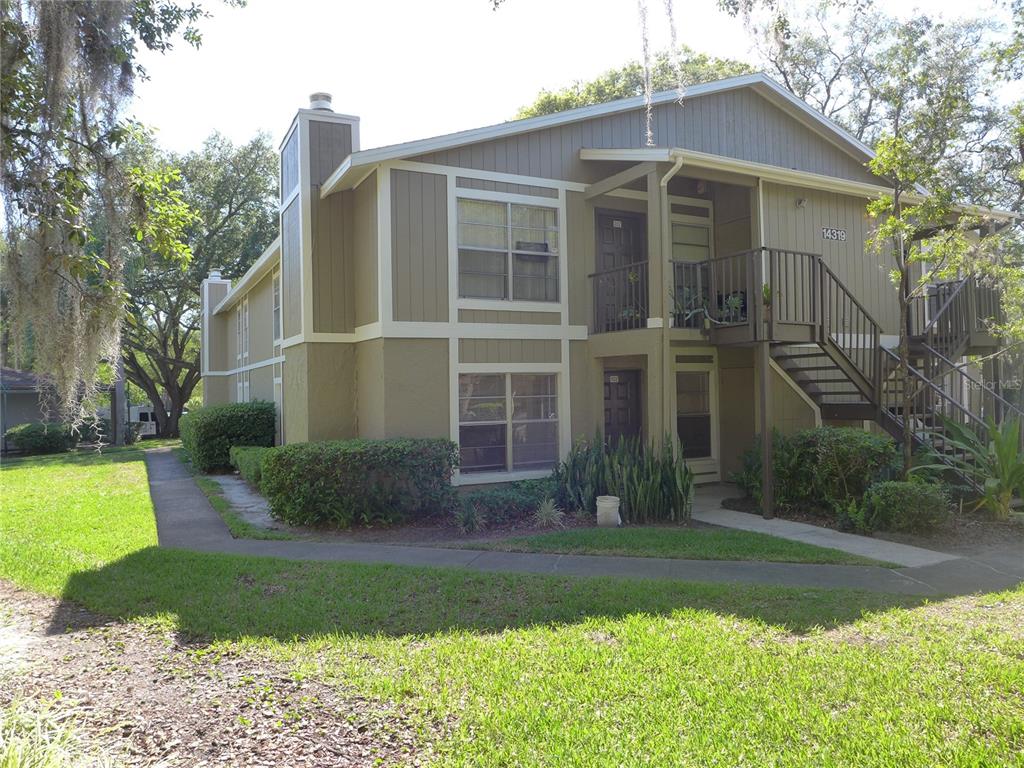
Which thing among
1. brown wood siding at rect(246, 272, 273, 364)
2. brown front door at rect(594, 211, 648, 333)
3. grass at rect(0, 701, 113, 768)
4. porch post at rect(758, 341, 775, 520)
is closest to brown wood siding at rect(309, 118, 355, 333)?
brown front door at rect(594, 211, 648, 333)

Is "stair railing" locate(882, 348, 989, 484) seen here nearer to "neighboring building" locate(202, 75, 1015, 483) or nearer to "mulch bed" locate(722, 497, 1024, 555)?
"neighboring building" locate(202, 75, 1015, 483)

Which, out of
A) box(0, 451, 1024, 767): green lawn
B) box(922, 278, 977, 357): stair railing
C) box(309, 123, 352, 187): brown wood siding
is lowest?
box(0, 451, 1024, 767): green lawn

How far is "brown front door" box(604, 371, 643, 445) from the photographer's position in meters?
12.2

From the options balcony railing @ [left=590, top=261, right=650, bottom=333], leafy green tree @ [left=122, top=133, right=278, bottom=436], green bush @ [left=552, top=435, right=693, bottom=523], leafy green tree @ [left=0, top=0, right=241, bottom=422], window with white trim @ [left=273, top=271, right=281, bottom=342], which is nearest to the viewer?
leafy green tree @ [left=0, top=0, right=241, bottom=422]

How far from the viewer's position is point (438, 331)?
10102 mm

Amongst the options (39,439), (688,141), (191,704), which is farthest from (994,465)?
(39,439)

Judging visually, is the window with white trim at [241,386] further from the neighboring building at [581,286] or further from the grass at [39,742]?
the grass at [39,742]

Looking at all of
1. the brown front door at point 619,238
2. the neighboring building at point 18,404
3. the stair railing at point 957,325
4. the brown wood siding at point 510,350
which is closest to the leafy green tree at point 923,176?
the stair railing at point 957,325

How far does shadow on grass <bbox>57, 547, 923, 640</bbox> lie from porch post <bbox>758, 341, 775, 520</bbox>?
11.3ft

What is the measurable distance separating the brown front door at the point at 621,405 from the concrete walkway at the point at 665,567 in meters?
5.15

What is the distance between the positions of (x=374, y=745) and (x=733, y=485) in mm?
9636

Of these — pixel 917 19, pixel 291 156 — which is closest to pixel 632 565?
pixel 291 156

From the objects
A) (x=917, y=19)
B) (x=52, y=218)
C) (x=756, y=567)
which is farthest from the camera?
(x=917, y=19)

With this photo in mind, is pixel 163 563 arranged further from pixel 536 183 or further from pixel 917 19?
pixel 917 19
